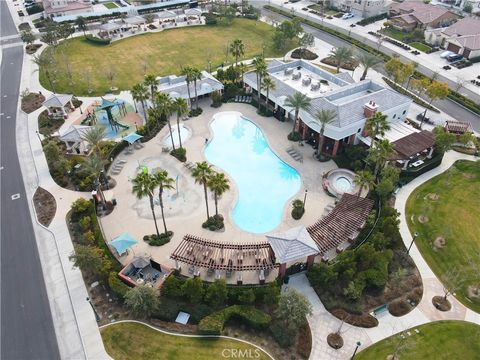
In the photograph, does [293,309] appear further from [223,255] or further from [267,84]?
[267,84]

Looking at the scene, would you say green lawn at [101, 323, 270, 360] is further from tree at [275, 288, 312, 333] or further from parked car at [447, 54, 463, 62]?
parked car at [447, 54, 463, 62]

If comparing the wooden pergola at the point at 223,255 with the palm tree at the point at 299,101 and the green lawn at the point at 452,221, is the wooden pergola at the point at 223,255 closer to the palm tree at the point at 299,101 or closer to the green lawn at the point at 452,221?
the green lawn at the point at 452,221

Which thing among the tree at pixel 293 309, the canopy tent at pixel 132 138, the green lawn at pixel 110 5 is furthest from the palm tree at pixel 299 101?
the green lawn at pixel 110 5

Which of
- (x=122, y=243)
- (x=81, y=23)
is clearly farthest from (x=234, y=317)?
(x=81, y=23)

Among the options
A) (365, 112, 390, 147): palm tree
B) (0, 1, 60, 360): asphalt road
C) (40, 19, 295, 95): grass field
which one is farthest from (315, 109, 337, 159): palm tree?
(0, 1, 60, 360): asphalt road

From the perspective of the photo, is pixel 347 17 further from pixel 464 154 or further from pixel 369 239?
pixel 369 239
